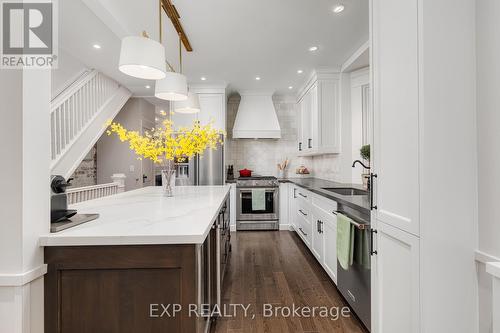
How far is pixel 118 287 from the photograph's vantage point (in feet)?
3.40

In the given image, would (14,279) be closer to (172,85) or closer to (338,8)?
(172,85)

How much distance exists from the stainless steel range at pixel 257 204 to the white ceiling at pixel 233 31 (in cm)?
198

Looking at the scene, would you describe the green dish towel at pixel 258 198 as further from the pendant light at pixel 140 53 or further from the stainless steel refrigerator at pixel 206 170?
the pendant light at pixel 140 53

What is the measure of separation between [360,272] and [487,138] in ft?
4.12

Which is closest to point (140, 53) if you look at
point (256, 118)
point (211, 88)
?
point (211, 88)

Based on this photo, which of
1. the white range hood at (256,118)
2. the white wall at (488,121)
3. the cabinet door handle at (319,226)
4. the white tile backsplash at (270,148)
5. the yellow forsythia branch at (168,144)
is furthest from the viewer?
the white tile backsplash at (270,148)

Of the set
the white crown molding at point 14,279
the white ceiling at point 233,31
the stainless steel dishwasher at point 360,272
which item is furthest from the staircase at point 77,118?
the stainless steel dishwasher at point 360,272

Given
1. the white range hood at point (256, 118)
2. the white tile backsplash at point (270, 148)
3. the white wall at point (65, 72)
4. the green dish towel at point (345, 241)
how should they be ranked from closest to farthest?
1. the green dish towel at point (345, 241)
2. the white wall at point (65, 72)
3. the white range hood at point (256, 118)
4. the white tile backsplash at point (270, 148)

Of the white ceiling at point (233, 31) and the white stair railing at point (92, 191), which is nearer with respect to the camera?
the white ceiling at point (233, 31)

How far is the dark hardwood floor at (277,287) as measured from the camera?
1.91 metres

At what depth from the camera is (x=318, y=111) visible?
3.87m

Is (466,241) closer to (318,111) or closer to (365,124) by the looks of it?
(365,124)

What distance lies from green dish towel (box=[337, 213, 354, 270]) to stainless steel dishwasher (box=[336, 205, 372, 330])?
0.03 meters

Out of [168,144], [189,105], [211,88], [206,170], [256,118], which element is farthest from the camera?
[256,118]
